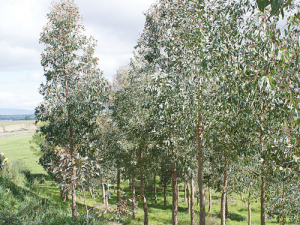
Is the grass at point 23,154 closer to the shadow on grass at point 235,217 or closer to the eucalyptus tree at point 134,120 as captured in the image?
the eucalyptus tree at point 134,120

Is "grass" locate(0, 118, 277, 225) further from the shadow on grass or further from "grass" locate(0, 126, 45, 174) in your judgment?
"grass" locate(0, 126, 45, 174)

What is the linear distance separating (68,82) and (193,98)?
6.87m

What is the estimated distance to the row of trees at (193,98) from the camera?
4.73 meters

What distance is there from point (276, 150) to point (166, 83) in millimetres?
3415

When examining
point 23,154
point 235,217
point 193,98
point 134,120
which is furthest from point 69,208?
point 23,154

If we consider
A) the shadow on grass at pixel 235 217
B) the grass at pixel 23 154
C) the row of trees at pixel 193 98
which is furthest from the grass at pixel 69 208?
the grass at pixel 23 154

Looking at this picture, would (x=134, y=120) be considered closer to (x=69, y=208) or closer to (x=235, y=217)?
(x=69, y=208)

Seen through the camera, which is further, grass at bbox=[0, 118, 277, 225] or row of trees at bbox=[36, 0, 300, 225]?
grass at bbox=[0, 118, 277, 225]

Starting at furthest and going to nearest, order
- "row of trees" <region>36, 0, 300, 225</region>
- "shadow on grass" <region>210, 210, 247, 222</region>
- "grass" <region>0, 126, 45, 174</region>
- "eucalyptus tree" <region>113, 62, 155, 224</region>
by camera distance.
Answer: "grass" <region>0, 126, 45, 174</region>
"shadow on grass" <region>210, 210, 247, 222</region>
"eucalyptus tree" <region>113, 62, 155, 224</region>
"row of trees" <region>36, 0, 300, 225</region>

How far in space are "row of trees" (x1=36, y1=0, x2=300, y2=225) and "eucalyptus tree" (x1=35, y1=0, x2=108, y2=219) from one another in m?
0.05

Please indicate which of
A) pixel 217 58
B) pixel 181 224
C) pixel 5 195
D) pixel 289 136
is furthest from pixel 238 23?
pixel 181 224

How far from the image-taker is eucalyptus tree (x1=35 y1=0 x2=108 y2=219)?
1051 centimetres

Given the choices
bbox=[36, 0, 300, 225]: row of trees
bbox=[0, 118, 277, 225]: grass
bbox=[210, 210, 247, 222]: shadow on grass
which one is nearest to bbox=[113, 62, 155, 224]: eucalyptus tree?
bbox=[36, 0, 300, 225]: row of trees

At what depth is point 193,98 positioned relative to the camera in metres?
7.45
